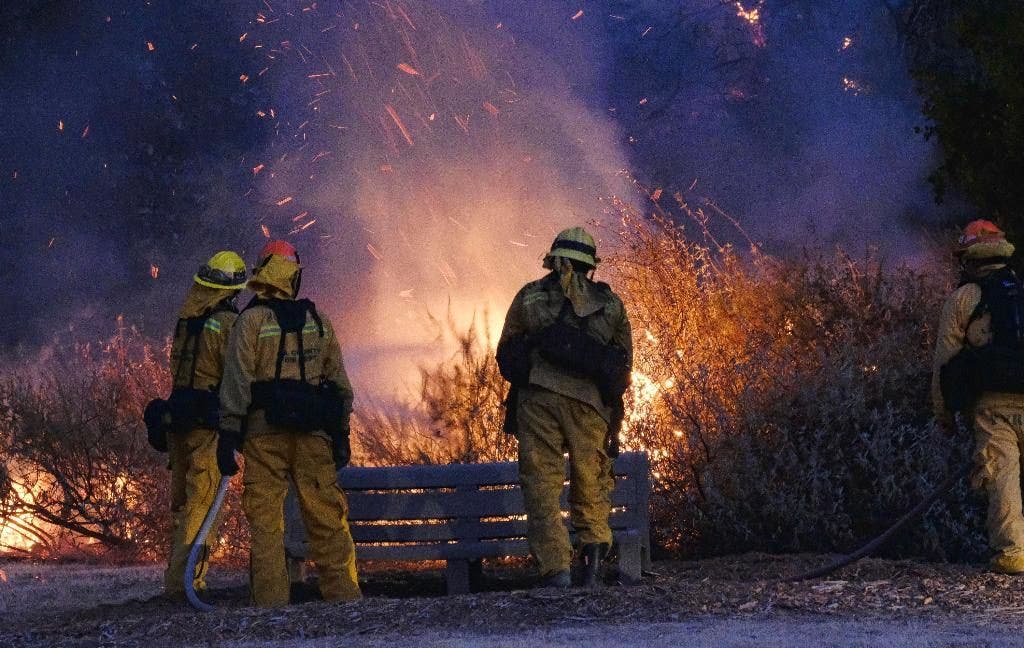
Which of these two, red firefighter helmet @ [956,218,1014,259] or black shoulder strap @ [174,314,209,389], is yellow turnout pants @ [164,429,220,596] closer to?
black shoulder strap @ [174,314,209,389]

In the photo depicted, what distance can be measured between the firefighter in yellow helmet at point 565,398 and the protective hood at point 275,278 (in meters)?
1.05

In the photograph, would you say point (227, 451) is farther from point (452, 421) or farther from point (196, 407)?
point (452, 421)

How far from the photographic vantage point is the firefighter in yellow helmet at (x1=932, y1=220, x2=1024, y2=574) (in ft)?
23.2

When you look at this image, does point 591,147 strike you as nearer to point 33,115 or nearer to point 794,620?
point 33,115

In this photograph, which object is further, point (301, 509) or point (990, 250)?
point (990, 250)

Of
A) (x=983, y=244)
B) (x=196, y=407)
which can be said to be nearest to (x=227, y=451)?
(x=196, y=407)

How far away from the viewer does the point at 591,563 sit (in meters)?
6.95

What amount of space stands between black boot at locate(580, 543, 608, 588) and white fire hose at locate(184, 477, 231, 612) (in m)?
1.72

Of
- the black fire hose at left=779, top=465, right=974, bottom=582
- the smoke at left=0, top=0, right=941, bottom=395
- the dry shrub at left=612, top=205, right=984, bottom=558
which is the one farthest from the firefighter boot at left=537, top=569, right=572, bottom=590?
the smoke at left=0, top=0, right=941, bottom=395

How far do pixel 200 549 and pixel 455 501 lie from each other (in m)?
1.33

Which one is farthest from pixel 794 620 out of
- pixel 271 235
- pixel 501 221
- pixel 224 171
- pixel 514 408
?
pixel 224 171

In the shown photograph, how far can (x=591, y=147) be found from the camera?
24.2 metres

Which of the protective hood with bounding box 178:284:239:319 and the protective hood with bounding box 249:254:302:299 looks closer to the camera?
the protective hood with bounding box 249:254:302:299

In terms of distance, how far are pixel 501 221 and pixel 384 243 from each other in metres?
3.78
